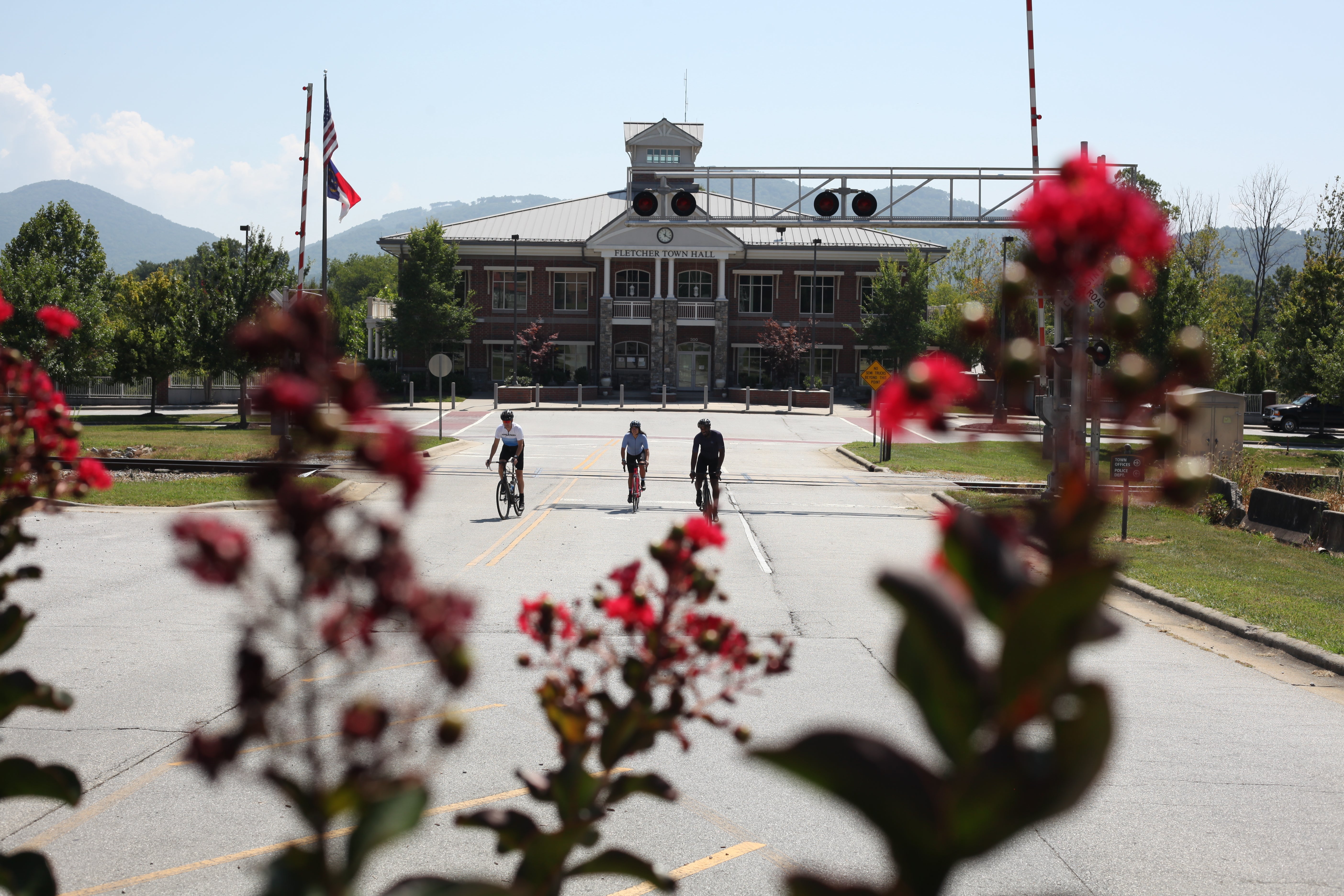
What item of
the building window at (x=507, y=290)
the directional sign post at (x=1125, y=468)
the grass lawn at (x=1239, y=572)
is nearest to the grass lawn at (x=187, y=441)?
the directional sign post at (x=1125, y=468)

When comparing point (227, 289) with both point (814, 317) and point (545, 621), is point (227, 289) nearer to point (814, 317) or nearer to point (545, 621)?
point (814, 317)

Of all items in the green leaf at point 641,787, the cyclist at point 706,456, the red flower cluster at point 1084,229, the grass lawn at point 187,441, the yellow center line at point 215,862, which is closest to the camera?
the red flower cluster at point 1084,229

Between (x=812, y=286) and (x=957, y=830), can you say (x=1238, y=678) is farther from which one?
(x=812, y=286)

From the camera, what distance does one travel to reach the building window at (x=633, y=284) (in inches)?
2448

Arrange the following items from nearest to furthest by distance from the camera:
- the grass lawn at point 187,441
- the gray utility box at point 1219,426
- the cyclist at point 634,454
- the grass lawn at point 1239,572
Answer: the grass lawn at point 1239,572
the cyclist at point 634,454
the gray utility box at point 1219,426
the grass lawn at point 187,441

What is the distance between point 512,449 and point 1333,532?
1345cm

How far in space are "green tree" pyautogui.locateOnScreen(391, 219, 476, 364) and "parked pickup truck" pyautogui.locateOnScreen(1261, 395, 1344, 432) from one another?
133ft

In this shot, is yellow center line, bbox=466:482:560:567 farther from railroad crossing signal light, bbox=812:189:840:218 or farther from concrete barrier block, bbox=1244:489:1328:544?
concrete barrier block, bbox=1244:489:1328:544

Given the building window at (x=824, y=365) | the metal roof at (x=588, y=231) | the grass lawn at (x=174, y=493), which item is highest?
the metal roof at (x=588, y=231)

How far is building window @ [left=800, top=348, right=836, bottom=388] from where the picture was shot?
61.7 meters

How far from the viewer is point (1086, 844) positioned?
18.5ft

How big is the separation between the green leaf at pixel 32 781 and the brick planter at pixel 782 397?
171 ft

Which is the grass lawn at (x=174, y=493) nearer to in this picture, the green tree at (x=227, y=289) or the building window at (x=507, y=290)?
the green tree at (x=227, y=289)

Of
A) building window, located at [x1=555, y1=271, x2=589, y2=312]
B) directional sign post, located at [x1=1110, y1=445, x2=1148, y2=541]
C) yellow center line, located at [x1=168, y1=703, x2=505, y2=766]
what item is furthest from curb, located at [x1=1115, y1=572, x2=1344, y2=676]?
building window, located at [x1=555, y1=271, x2=589, y2=312]
